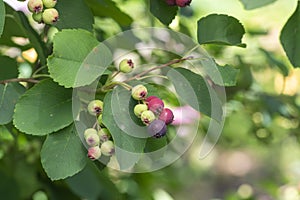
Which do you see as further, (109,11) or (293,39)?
(109,11)

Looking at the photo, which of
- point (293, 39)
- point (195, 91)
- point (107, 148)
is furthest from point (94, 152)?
point (293, 39)

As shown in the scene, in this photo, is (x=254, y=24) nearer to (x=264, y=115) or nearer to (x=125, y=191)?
(x=264, y=115)

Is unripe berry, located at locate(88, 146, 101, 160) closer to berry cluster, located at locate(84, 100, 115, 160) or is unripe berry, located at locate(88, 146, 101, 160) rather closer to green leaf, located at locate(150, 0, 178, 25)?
berry cluster, located at locate(84, 100, 115, 160)

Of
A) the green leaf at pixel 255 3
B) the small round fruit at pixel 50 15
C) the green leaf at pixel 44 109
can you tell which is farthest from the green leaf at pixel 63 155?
the green leaf at pixel 255 3

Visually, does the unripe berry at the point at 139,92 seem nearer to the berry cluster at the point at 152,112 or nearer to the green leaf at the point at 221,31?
→ the berry cluster at the point at 152,112

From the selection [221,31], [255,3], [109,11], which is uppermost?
[255,3]

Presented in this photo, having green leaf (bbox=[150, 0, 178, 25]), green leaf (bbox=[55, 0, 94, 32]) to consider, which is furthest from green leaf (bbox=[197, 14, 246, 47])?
green leaf (bbox=[55, 0, 94, 32])

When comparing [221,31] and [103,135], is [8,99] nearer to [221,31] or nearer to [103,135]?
[103,135]

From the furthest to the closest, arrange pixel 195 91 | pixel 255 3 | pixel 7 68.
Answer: pixel 7 68
pixel 195 91
pixel 255 3
